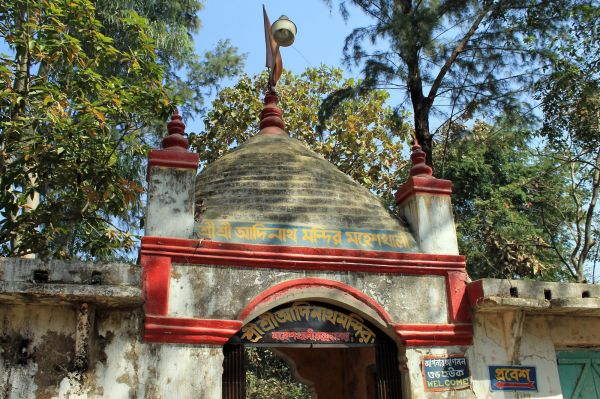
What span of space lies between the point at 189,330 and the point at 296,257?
1272mm

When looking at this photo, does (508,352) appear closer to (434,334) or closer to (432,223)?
(434,334)

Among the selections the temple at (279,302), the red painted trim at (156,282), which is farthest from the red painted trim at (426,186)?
the red painted trim at (156,282)

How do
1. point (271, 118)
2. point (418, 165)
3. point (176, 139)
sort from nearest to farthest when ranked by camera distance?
point (176, 139), point (418, 165), point (271, 118)

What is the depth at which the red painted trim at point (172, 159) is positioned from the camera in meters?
6.45

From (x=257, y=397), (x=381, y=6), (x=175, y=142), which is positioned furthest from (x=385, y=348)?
(x=257, y=397)

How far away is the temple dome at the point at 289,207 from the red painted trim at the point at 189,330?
0.88m

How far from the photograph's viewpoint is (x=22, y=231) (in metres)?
9.11

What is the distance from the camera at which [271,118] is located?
916 centimetres

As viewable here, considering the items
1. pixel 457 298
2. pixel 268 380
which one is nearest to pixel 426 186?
pixel 457 298

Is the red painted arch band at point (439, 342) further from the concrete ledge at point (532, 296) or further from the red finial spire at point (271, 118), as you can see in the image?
the red finial spire at point (271, 118)

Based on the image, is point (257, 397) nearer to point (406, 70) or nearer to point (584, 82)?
point (406, 70)

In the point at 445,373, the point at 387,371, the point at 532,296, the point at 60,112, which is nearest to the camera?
the point at 445,373

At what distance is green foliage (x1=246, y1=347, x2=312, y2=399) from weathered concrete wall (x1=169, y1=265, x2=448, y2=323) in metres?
9.98

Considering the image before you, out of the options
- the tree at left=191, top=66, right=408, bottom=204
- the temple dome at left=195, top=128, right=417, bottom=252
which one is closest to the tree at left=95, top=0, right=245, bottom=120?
the tree at left=191, top=66, right=408, bottom=204
